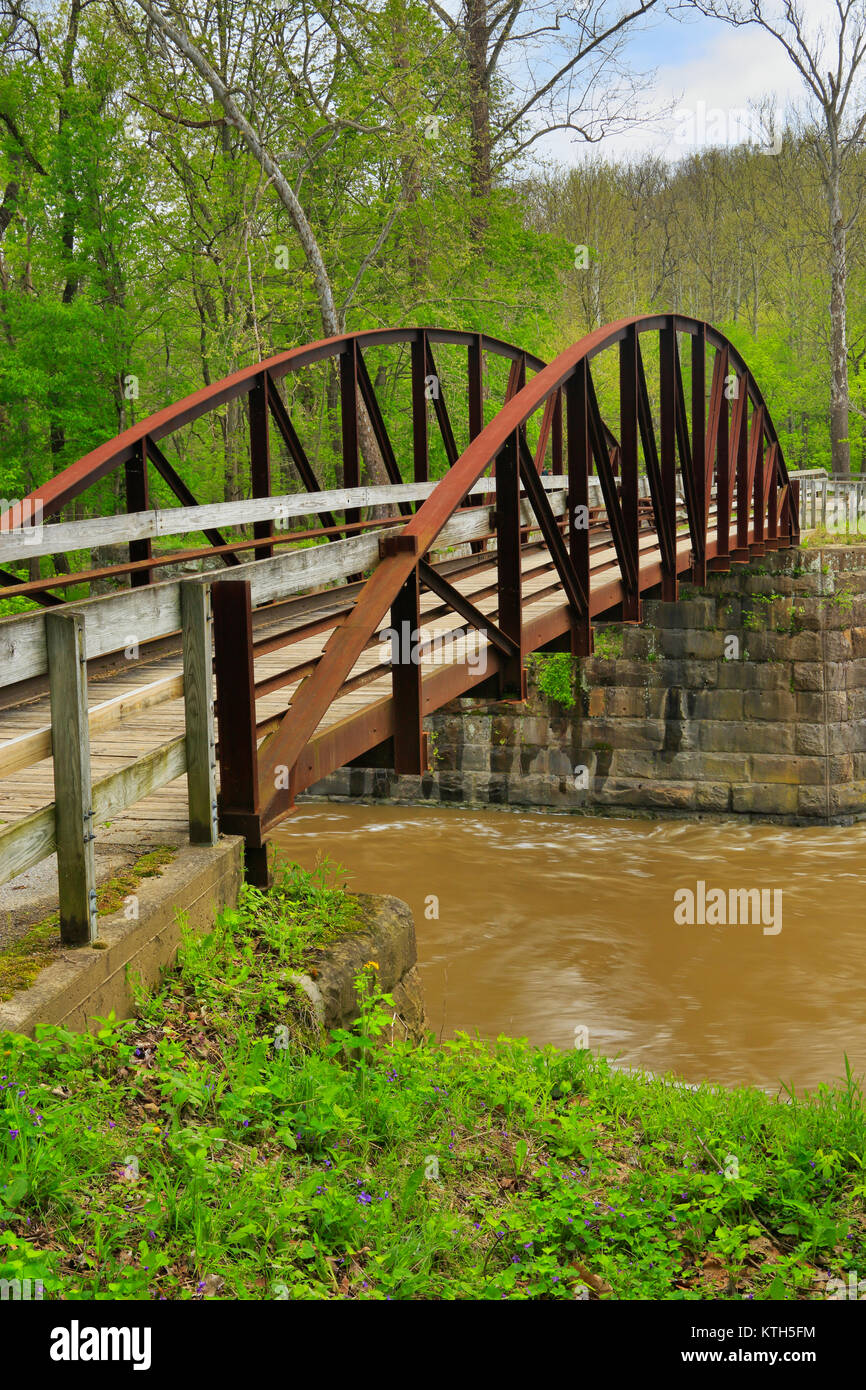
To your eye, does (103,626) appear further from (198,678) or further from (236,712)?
(236,712)

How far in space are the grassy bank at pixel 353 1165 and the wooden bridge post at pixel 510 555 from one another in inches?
90.1

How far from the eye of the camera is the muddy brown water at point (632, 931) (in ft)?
31.4

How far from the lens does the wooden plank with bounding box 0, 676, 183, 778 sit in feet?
12.0

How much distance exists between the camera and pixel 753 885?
1370 cm

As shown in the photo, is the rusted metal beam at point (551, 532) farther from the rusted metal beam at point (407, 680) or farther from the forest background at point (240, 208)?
the forest background at point (240, 208)

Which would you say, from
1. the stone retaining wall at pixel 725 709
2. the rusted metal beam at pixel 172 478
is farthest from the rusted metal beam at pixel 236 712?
the stone retaining wall at pixel 725 709

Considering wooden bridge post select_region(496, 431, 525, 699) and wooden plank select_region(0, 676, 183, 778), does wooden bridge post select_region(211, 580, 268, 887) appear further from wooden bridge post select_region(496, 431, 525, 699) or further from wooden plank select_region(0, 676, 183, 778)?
wooden bridge post select_region(496, 431, 525, 699)

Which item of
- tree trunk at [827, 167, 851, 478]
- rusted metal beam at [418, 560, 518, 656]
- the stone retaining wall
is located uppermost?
tree trunk at [827, 167, 851, 478]

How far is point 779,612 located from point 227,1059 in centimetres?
1323

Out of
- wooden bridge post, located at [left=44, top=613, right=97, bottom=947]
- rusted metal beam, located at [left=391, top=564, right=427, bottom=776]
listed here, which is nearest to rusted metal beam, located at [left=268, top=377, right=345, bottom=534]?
rusted metal beam, located at [left=391, top=564, right=427, bottom=776]

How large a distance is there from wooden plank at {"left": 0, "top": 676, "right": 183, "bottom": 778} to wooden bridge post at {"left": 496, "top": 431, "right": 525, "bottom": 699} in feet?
9.33
